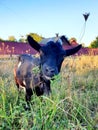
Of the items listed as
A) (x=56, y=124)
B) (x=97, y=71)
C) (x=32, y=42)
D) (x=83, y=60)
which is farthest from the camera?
(x=83, y=60)

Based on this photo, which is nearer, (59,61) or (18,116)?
(18,116)

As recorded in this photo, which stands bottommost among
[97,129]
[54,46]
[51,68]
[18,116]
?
[97,129]

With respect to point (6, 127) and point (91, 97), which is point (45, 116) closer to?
point (6, 127)

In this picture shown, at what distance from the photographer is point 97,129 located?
10.6 feet

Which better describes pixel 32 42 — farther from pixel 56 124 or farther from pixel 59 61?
pixel 56 124

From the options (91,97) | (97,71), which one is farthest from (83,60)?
(91,97)

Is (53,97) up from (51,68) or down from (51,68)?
down

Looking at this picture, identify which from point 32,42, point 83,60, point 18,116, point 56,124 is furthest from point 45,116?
point 83,60

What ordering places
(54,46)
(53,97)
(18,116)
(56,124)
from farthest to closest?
(54,46), (53,97), (18,116), (56,124)

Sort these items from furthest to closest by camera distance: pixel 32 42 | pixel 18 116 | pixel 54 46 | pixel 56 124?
1. pixel 32 42
2. pixel 54 46
3. pixel 18 116
4. pixel 56 124

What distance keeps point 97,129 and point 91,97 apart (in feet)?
6.65

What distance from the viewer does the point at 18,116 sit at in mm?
3145

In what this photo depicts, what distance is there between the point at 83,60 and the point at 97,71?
71.8 inches

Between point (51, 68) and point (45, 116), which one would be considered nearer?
point (45, 116)
